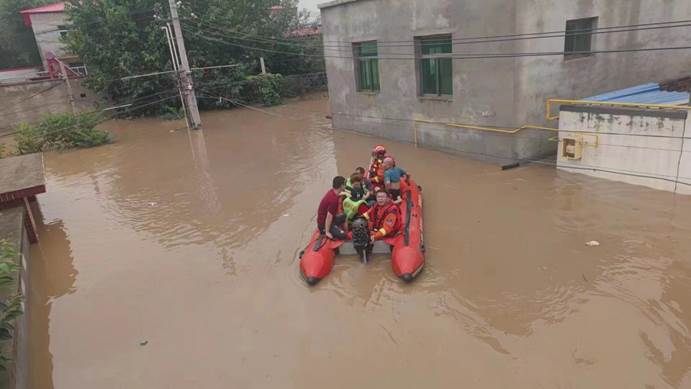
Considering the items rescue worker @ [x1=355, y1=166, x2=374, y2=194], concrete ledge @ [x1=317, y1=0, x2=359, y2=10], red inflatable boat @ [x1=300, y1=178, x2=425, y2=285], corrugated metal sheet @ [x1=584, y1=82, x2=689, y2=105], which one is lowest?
red inflatable boat @ [x1=300, y1=178, x2=425, y2=285]

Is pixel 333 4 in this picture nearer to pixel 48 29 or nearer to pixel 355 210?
pixel 355 210

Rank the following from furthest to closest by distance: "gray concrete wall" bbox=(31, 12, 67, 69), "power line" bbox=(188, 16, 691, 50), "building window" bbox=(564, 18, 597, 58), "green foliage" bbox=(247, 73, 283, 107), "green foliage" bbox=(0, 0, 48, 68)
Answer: "green foliage" bbox=(0, 0, 48, 68)
"gray concrete wall" bbox=(31, 12, 67, 69)
"green foliage" bbox=(247, 73, 283, 107)
"building window" bbox=(564, 18, 597, 58)
"power line" bbox=(188, 16, 691, 50)

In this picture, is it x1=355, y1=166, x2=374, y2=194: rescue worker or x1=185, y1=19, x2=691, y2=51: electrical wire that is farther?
x1=185, y1=19, x2=691, y2=51: electrical wire

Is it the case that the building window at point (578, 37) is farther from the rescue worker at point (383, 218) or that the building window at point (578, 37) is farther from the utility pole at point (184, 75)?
the utility pole at point (184, 75)

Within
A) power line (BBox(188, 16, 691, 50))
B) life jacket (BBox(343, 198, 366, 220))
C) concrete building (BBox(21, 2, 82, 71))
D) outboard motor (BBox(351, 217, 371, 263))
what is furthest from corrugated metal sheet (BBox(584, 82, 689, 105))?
concrete building (BBox(21, 2, 82, 71))

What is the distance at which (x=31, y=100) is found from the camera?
74.2 feet

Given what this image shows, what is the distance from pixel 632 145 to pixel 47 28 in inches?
1190

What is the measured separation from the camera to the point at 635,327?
561 cm

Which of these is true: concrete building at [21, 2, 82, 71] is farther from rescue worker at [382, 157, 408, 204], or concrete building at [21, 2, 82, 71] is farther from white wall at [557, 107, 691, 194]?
Answer: white wall at [557, 107, 691, 194]

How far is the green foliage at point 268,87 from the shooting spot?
A: 25078 millimetres

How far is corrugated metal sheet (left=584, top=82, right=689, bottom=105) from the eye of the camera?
9477 millimetres

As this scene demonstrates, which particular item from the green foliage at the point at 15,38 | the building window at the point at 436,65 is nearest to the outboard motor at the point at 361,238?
the building window at the point at 436,65

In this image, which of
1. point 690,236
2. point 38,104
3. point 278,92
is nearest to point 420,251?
point 690,236

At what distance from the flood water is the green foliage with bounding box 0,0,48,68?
25.2m
